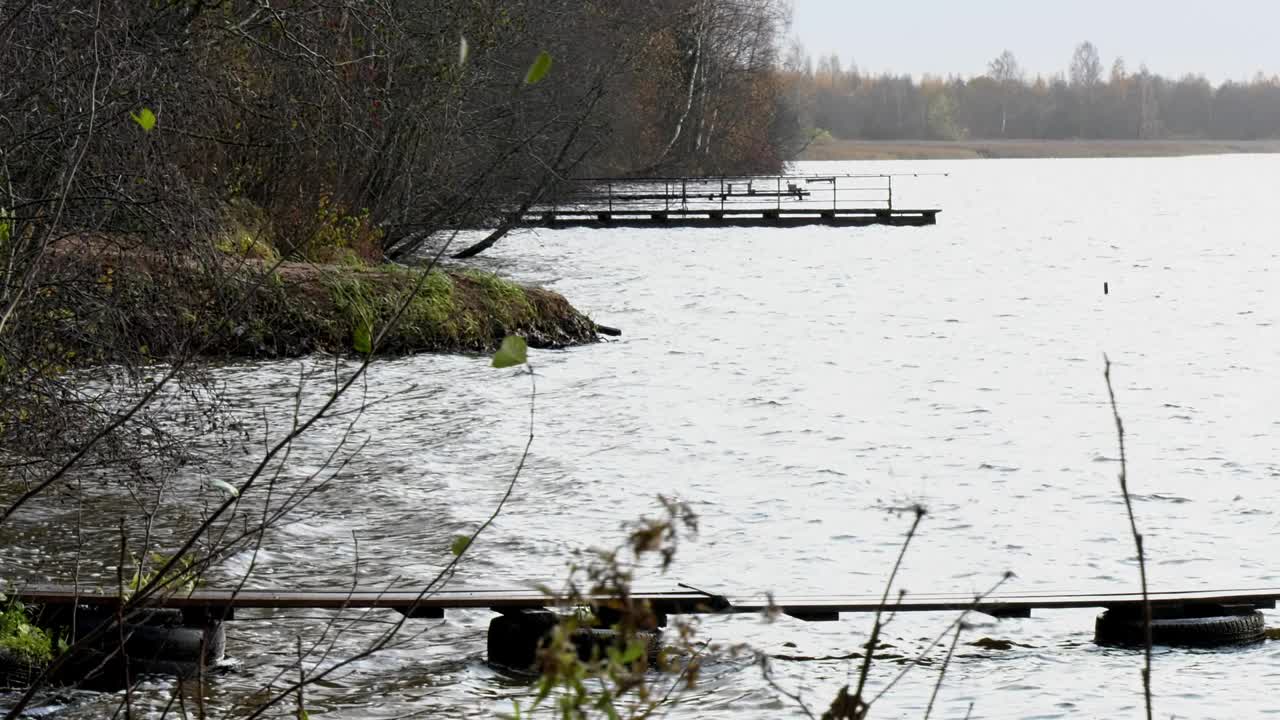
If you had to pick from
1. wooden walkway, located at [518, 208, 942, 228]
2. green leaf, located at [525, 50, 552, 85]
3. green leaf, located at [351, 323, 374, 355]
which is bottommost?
wooden walkway, located at [518, 208, 942, 228]

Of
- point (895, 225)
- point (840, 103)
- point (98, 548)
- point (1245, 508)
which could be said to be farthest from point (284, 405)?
point (840, 103)

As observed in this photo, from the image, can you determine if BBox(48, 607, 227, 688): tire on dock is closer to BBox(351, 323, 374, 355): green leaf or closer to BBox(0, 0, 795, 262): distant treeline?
BBox(0, 0, 795, 262): distant treeline

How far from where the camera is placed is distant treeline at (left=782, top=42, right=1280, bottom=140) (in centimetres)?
18175

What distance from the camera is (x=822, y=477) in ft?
42.5

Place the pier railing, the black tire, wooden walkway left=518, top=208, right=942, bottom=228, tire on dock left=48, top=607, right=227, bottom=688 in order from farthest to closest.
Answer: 1. the pier railing
2. wooden walkway left=518, top=208, right=942, bottom=228
3. the black tire
4. tire on dock left=48, top=607, right=227, bottom=688

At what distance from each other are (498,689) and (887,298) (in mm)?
22964

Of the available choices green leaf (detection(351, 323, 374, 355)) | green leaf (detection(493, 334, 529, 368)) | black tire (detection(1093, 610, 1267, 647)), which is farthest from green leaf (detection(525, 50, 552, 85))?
black tire (detection(1093, 610, 1267, 647))

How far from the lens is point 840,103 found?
601ft

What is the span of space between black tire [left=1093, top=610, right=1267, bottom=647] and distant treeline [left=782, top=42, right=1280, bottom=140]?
556 ft

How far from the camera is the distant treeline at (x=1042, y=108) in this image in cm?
18175

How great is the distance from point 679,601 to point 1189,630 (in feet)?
8.49

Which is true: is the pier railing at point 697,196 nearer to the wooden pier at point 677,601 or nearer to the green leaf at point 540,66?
the wooden pier at point 677,601

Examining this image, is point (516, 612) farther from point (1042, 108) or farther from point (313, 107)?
point (1042, 108)

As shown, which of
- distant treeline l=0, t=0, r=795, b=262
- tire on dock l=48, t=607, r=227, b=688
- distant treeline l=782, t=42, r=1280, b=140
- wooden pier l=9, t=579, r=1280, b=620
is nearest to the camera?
distant treeline l=0, t=0, r=795, b=262
